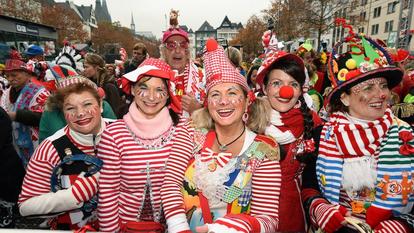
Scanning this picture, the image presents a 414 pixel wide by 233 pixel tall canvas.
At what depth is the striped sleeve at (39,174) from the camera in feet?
6.86

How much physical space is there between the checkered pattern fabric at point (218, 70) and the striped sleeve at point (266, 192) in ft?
1.98

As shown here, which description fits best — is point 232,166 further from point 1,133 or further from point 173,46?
point 173,46

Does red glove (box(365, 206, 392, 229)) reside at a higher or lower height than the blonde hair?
lower

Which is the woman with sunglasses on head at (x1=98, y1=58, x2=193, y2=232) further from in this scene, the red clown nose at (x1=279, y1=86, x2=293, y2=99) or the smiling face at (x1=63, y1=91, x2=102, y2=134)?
the red clown nose at (x1=279, y1=86, x2=293, y2=99)

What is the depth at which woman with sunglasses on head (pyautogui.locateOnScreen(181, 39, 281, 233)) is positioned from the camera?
6.40 ft

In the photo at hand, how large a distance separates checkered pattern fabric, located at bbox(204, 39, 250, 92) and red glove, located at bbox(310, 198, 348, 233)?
0.95m

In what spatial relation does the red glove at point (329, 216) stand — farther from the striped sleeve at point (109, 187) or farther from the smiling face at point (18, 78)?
the smiling face at point (18, 78)

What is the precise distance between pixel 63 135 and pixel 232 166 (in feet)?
4.26

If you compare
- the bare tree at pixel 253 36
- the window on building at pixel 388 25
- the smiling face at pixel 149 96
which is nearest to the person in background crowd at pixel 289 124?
the smiling face at pixel 149 96

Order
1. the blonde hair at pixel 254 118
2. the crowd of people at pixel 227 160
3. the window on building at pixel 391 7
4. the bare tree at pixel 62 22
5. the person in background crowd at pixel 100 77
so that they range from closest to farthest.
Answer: the crowd of people at pixel 227 160 → the blonde hair at pixel 254 118 → the person in background crowd at pixel 100 77 → the window on building at pixel 391 7 → the bare tree at pixel 62 22

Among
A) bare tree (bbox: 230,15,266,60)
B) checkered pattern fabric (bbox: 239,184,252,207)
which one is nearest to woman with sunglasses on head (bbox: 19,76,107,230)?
checkered pattern fabric (bbox: 239,184,252,207)

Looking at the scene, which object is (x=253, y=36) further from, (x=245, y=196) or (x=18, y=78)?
(x=245, y=196)

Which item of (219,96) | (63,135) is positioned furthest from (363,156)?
(63,135)

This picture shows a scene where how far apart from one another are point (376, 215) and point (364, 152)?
Result: 40cm
